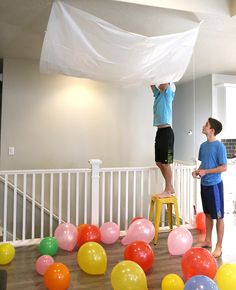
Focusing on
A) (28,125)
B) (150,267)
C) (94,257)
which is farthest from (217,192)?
(28,125)

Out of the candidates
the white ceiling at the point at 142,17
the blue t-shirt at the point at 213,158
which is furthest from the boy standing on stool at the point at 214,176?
the white ceiling at the point at 142,17

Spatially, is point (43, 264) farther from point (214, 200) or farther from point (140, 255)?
point (214, 200)

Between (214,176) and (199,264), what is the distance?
105 centimetres

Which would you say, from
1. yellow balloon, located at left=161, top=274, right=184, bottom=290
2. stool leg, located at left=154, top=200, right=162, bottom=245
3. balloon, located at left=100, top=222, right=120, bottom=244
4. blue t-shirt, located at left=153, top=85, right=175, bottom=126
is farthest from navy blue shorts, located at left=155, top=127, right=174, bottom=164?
yellow balloon, located at left=161, top=274, right=184, bottom=290

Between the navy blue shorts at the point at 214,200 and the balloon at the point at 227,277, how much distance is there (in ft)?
3.15

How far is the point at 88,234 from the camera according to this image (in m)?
3.09

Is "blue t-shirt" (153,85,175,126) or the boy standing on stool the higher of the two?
"blue t-shirt" (153,85,175,126)

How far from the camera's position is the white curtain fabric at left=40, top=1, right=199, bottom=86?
7.61 ft

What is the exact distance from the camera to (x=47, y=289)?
7.47 ft

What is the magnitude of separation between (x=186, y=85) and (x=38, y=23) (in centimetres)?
381

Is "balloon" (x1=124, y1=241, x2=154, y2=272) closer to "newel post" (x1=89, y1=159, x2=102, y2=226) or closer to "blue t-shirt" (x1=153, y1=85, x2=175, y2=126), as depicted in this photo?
"newel post" (x1=89, y1=159, x2=102, y2=226)

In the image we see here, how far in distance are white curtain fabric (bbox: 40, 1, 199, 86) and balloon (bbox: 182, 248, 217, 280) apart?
1.59 metres

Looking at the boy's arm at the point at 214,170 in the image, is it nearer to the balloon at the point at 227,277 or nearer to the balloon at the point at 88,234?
the balloon at the point at 227,277

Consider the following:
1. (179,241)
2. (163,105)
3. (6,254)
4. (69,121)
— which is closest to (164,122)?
(163,105)
